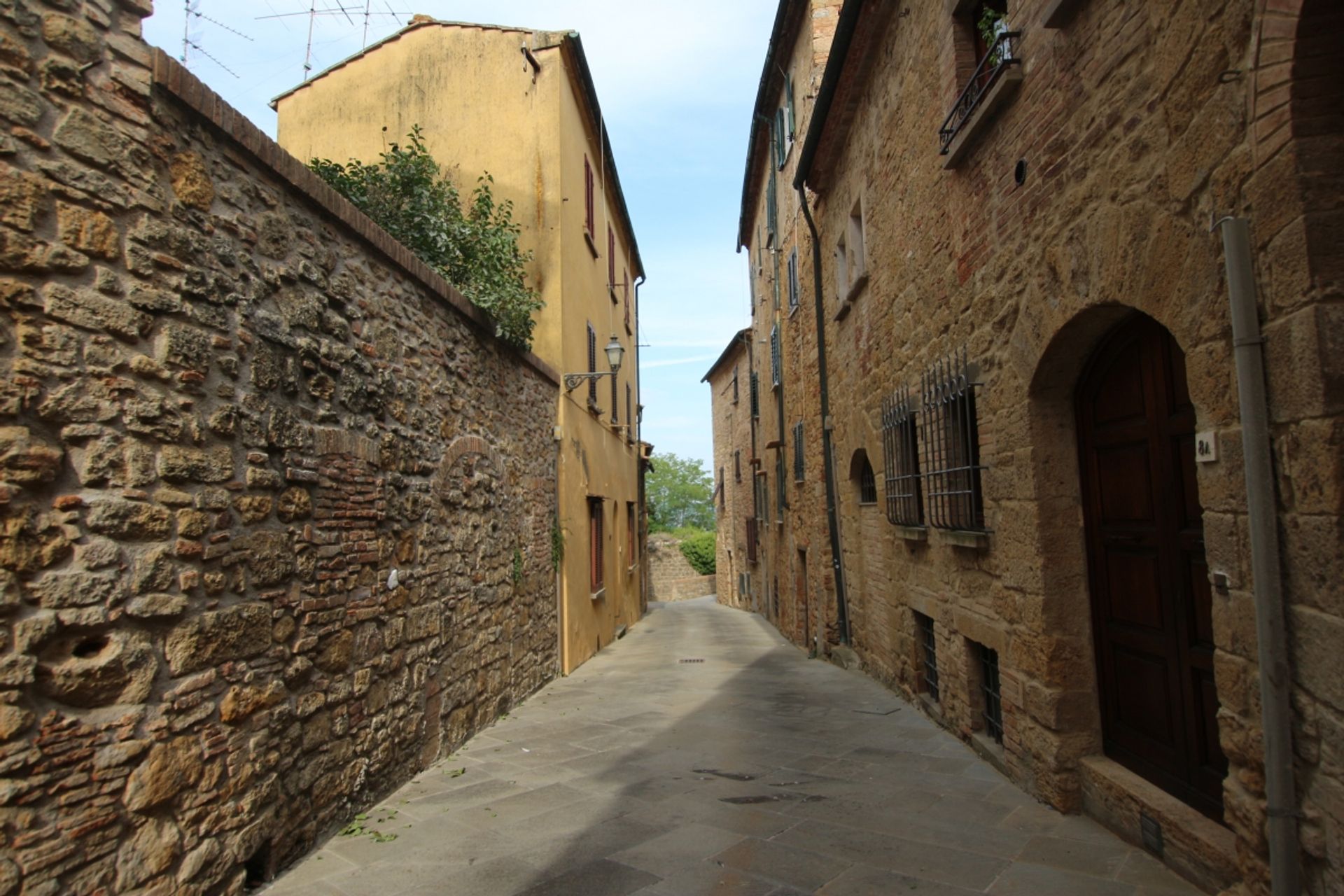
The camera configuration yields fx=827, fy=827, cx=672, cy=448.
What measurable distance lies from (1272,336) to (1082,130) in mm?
1612

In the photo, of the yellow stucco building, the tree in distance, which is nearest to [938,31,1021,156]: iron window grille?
the yellow stucco building

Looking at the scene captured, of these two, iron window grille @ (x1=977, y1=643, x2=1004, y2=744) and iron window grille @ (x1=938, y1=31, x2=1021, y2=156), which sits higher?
iron window grille @ (x1=938, y1=31, x2=1021, y2=156)

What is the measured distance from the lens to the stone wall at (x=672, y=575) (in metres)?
35.2

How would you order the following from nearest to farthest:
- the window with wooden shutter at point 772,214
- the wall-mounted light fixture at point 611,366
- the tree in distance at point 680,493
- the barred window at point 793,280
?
the wall-mounted light fixture at point 611,366 < the barred window at point 793,280 < the window with wooden shutter at point 772,214 < the tree in distance at point 680,493

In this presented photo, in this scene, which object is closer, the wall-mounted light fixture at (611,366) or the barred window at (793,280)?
the wall-mounted light fixture at (611,366)

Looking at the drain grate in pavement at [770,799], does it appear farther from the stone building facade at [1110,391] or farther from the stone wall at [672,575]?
the stone wall at [672,575]

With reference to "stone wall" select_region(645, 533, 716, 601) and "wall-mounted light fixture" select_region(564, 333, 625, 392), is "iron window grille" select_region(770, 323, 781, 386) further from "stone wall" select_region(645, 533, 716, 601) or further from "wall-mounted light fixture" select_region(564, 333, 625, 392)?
"stone wall" select_region(645, 533, 716, 601)

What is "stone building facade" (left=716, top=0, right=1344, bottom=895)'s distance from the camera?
242 cm

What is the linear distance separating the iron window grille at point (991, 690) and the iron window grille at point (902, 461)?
1.37 m

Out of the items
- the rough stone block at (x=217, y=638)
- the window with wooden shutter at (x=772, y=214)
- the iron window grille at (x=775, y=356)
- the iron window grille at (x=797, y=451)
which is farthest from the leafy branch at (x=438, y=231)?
the window with wooden shutter at (x=772, y=214)

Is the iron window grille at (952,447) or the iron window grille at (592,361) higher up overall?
the iron window grille at (592,361)

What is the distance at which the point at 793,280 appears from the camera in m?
13.4

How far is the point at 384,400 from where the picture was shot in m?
5.02

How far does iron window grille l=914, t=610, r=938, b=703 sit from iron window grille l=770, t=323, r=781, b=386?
8.57 meters
